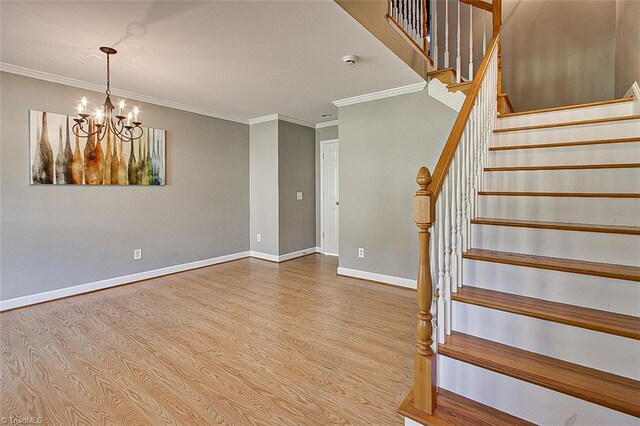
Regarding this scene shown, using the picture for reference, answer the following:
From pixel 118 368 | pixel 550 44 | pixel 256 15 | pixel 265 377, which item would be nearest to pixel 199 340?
pixel 118 368

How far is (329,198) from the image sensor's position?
18.6ft

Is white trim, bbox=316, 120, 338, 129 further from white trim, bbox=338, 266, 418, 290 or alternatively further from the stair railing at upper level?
white trim, bbox=338, 266, 418, 290

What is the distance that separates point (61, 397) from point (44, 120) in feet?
9.25

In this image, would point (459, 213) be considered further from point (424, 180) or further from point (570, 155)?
point (570, 155)

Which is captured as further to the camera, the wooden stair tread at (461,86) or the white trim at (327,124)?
the white trim at (327,124)

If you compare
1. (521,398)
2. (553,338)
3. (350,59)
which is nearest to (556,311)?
(553,338)

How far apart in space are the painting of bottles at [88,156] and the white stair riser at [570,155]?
393 cm

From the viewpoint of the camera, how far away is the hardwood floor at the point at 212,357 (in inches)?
67.6

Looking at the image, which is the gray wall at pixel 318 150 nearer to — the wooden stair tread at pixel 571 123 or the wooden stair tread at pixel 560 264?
the wooden stair tread at pixel 571 123

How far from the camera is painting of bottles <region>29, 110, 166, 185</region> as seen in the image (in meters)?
3.25

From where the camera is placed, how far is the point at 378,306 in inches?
125

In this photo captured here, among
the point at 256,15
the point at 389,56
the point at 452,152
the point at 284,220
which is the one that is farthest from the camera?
the point at 284,220

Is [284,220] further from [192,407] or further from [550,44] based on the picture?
[550,44]

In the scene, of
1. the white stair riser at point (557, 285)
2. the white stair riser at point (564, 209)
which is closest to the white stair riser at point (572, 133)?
the white stair riser at point (564, 209)
